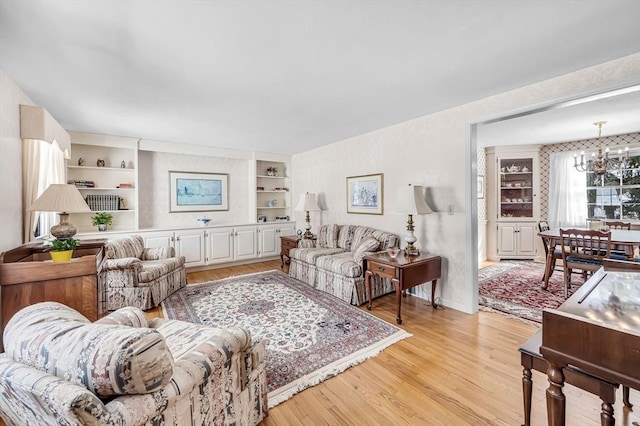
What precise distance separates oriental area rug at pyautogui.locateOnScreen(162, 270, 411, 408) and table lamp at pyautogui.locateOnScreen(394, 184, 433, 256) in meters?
1.02

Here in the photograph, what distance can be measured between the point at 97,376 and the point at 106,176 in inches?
193

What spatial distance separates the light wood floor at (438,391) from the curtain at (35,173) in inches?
121

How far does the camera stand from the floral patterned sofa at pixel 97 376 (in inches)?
32.5

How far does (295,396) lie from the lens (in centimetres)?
188

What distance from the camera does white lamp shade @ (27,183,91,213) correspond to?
2238mm

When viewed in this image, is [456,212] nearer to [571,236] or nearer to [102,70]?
[571,236]

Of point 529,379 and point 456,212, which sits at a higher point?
point 456,212

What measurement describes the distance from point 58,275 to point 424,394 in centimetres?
280

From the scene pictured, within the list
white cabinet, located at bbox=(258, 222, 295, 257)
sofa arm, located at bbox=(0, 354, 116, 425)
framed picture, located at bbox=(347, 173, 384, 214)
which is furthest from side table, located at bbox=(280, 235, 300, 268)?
sofa arm, located at bbox=(0, 354, 116, 425)

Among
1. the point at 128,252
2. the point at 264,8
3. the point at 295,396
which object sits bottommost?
the point at 295,396

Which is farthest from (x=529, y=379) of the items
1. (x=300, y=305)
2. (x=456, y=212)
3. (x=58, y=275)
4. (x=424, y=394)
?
(x=58, y=275)

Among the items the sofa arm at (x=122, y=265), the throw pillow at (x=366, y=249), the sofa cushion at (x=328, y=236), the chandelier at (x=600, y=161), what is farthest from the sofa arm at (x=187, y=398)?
the chandelier at (x=600, y=161)

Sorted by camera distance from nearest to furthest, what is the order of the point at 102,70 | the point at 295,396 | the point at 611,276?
1. the point at 611,276
2. the point at 295,396
3. the point at 102,70

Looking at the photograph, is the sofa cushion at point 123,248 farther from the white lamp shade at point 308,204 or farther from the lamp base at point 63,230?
the white lamp shade at point 308,204
